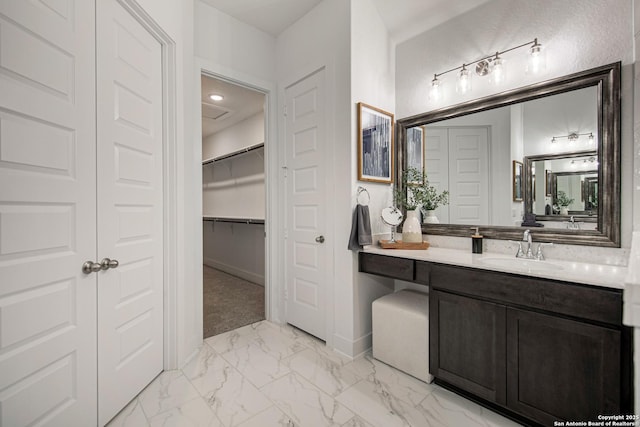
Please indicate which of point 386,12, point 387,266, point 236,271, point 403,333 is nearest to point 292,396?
point 403,333

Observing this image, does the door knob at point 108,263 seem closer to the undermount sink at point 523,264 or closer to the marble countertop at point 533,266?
the marble countertop at point 533,266

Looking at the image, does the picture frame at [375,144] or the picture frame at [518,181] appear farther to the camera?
the picture frame at [375,144]

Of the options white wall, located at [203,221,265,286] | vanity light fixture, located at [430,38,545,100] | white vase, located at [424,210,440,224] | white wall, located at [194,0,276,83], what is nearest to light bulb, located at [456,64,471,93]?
vanity light fixture, located at [430,38,545,100]

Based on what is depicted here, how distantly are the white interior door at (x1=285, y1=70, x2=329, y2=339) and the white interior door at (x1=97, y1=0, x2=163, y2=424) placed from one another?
3.72 ft

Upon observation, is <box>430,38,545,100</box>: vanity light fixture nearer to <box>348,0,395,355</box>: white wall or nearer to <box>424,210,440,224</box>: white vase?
<box>348,0,395,355</box>: white wall

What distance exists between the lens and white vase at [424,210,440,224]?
2.39 meters

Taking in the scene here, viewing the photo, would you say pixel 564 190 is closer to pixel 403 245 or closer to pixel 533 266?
pixel 533 266

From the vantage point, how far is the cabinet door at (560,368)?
1.24m

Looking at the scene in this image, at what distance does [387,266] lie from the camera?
2.08 m

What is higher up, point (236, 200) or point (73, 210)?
point (236, 200)

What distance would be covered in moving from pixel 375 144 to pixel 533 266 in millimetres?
1365

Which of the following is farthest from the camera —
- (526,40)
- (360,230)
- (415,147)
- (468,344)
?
(415,147)

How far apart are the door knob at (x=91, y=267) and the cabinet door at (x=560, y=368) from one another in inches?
84.1

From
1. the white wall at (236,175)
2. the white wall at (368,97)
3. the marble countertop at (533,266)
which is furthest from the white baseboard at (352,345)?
the white wall at (236,175)
